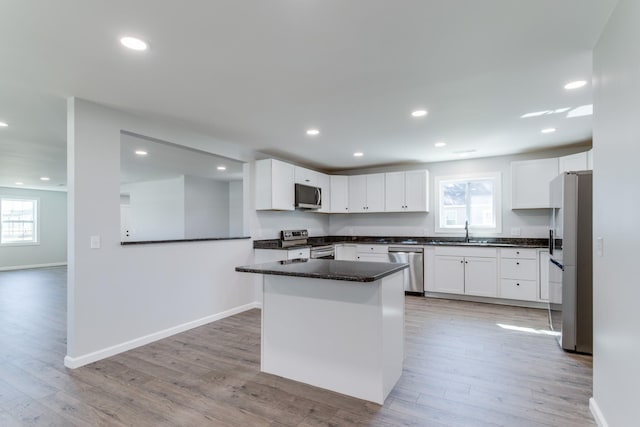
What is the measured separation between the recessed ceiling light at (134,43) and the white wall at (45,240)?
1004 cm

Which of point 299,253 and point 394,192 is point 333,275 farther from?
point 394,192

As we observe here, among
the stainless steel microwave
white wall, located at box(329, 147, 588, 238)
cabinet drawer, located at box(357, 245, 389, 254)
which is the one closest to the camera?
white wall, located at box(329, 147, 588, 238)

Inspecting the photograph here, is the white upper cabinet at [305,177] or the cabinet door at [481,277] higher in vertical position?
the white upper cabinet at [305,177]

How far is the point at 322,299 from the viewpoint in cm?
254

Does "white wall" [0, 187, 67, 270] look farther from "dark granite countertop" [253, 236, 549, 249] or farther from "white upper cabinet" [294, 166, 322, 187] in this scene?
"white upper cabinet" [294, 166, 322, 187]

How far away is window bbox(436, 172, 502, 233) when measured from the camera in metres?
5.62

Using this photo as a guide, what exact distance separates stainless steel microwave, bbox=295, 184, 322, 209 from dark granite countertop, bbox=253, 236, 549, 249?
2.24ft

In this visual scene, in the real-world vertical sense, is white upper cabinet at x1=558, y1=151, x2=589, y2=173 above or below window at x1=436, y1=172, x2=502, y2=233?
above

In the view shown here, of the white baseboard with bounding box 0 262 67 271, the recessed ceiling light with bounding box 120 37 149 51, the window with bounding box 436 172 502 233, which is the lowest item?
the white baseboard with bounding box 0 262 67 271

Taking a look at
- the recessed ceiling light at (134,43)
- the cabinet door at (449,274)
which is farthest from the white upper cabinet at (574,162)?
the recessed ceiling light at (134,43)

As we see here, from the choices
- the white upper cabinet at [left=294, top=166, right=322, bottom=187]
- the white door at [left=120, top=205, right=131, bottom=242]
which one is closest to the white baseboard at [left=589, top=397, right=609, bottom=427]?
the white upper cabinet at [left=294, top=166, right=322, bottom=187]

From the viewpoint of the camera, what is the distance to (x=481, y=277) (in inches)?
204

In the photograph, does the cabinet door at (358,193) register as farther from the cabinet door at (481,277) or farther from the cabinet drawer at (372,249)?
the cabinet door at (481,277)

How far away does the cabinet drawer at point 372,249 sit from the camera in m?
5.96
